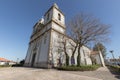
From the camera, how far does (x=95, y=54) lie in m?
39.4

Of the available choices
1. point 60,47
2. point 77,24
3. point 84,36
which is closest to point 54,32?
point 60,47

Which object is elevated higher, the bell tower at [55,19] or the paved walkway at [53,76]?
the bell tower at [55,19]

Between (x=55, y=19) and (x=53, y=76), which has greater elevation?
(x=55, y=19)

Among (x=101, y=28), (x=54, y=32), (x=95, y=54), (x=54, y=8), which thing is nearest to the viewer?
(x=101, y=28)

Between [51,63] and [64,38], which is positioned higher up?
[64,38]

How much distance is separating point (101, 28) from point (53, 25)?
1183cm

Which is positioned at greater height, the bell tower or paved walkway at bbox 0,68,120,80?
the bell tower

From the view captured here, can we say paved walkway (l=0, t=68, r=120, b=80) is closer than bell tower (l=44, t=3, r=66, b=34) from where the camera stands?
Yes

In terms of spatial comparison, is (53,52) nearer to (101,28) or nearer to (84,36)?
(84,36)

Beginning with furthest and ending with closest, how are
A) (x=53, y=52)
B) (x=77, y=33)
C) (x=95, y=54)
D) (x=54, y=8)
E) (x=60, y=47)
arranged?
1. (x=95, y=54)
2. (x=54, y=8)
3. (x=60, y=47)
4. (x=53, y=52)
5. (x=77, y=33)

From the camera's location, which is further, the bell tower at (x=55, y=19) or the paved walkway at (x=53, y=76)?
the bell tower at (x=55, y=19)

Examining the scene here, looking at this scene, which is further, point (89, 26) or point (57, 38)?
point (57, 38)

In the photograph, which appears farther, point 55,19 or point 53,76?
point 55,19

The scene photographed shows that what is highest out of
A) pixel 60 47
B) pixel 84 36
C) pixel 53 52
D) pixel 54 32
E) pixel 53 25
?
pixel 53 25
